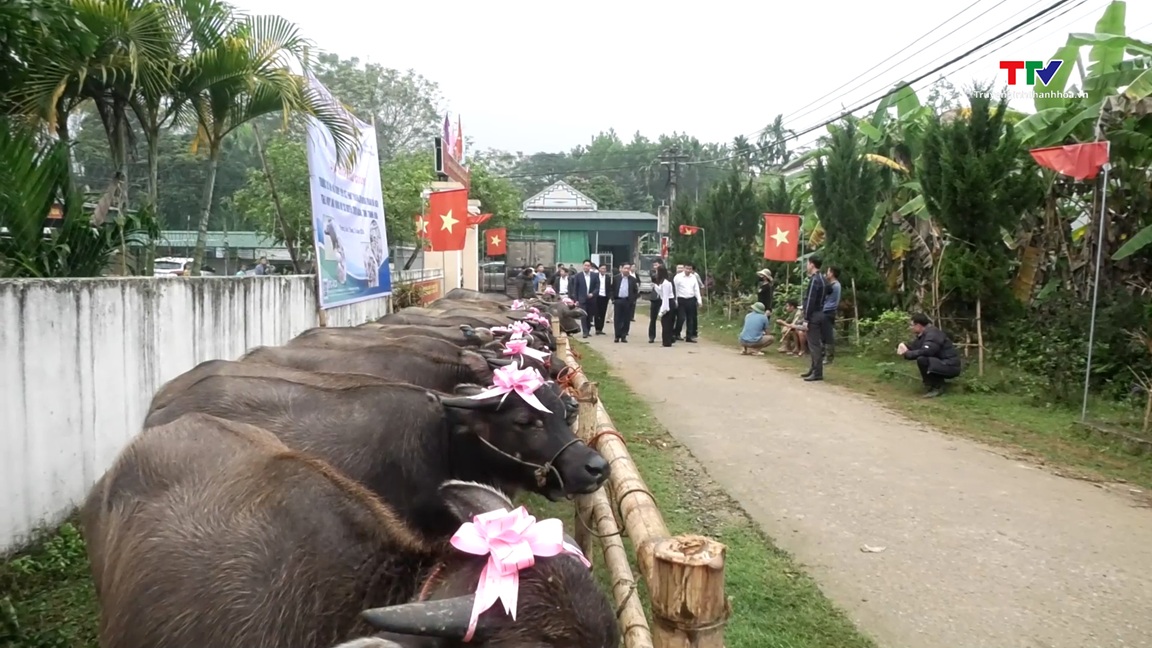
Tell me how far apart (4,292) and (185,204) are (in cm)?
4544

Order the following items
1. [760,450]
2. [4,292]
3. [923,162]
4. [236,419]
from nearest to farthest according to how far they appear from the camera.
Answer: [236,419] < [4,292] < [760,450] < [923,162]

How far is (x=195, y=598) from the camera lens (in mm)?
2633

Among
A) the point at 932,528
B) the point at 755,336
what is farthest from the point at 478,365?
the point at 755,336

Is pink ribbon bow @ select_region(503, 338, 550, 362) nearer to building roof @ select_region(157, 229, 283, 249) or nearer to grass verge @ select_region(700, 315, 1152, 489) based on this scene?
grass verge @ select_region(700, 315, 1152, 489)

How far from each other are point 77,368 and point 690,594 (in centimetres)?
448

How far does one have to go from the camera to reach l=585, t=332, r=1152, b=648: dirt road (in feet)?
14.8

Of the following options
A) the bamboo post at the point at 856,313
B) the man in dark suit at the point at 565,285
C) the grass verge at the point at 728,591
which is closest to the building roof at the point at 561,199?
the man in dark suit at the point at 565,285

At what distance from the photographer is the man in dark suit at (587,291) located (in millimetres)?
19797

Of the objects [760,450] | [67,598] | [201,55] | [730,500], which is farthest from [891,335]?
[67,598]

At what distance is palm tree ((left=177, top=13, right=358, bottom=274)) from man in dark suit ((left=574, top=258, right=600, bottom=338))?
38.0ft

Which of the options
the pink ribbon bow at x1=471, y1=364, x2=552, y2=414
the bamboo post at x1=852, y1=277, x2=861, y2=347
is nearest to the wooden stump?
the pink ribbon bow at x1=471, y1=364, x2=552, y2=414

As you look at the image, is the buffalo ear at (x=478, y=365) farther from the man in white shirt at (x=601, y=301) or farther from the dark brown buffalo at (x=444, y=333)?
the man in white shirt at (x=601, y=301)

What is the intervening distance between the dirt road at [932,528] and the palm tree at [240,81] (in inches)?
208

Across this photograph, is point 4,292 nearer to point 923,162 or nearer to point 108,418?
point 108,418
